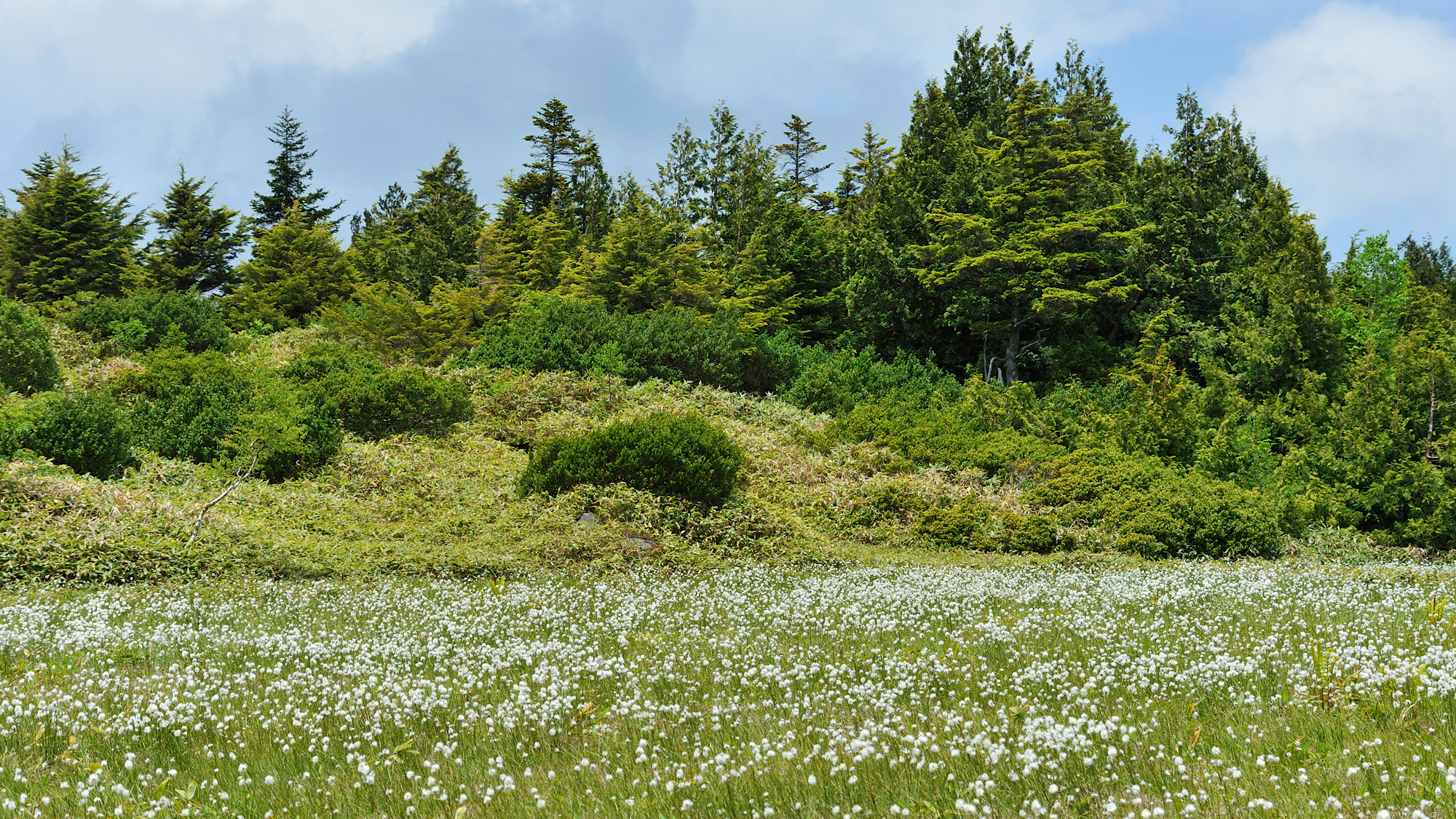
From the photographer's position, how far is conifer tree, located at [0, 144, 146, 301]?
34.0 m

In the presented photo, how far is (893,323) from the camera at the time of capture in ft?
114

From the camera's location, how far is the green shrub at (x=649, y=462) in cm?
1459

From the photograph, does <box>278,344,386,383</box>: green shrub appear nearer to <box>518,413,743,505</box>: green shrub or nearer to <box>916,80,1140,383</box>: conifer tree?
<box>518,413,743,505</box>: green shrub

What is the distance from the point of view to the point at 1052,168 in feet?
108

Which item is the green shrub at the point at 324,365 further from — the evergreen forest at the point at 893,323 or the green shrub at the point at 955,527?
the green shrub at the point at 955,527

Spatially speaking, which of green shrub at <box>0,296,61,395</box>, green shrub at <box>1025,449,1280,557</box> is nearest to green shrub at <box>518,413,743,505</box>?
green shrub at <box>1025,449,1280,557</box>

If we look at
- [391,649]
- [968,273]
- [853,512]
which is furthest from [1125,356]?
[391,649]

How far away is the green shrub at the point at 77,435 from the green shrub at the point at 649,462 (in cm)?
707

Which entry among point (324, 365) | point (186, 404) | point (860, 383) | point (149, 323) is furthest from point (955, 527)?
point (149, 323)

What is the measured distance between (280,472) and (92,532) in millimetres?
4918

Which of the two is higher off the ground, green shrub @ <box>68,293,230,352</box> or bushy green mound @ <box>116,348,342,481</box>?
green shrub @ <box>68,293,230,352</box>

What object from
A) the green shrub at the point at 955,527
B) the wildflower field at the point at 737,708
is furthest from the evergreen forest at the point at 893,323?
the wildflower field at the point at 737,708

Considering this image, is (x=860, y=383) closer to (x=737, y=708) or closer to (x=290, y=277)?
(x=737, y=708)

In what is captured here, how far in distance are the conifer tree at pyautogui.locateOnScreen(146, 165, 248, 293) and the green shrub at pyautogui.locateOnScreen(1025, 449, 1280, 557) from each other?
37296 mm
